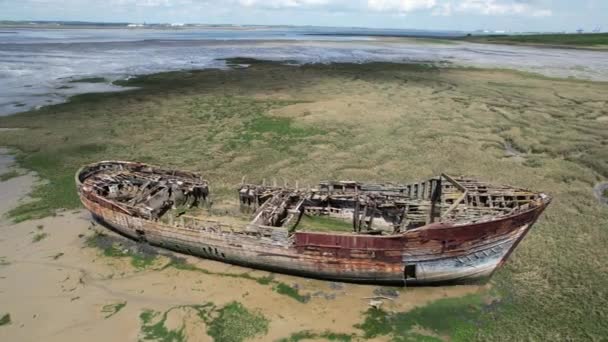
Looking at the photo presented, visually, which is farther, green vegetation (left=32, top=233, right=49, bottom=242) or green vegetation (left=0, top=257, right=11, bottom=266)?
green vegetation (left=32, top=233, right=49, bottom=242)

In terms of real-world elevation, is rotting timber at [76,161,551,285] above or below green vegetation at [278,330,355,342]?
above

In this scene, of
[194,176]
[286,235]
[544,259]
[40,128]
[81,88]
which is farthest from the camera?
[81,88]

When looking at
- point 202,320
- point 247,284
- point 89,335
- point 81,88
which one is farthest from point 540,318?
point 81,88

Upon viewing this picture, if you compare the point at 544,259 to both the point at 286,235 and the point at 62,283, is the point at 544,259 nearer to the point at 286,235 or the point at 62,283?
the point at 286,235

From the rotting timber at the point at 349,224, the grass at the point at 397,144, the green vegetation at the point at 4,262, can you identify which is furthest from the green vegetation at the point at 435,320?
the green vegetation at the point at 4,262

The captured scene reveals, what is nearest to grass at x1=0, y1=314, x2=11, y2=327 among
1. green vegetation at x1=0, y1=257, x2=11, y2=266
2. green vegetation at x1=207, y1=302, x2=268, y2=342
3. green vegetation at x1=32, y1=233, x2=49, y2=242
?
green vegetation at x1=0, y1=257, x2=11, y2=266

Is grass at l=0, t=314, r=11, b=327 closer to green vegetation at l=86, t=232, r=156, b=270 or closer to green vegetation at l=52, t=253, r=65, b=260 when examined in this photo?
green vegetation at l=52, t=253, r=65, b=260

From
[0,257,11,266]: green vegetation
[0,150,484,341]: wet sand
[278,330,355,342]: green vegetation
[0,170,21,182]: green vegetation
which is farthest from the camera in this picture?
[0,170,21,182]: green vegetation
